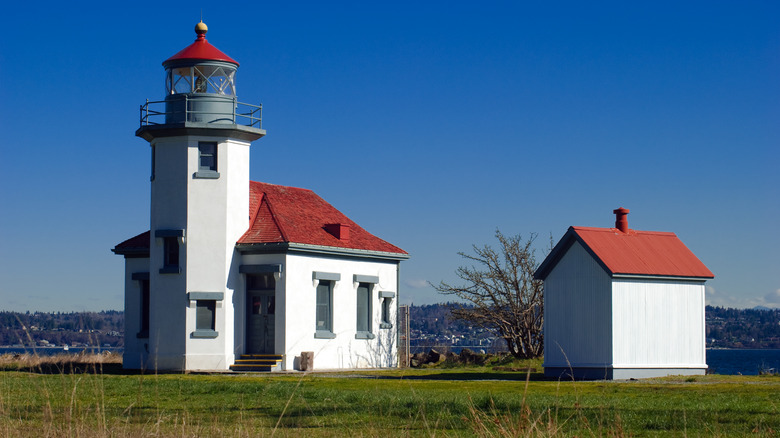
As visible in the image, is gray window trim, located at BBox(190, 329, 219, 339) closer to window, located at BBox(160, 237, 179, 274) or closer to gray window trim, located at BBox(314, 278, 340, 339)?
window, located at BBox(160, 237, 179, 274)

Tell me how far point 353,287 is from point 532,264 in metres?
7.29

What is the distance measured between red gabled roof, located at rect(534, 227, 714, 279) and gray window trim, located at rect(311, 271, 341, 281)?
7.52 metres

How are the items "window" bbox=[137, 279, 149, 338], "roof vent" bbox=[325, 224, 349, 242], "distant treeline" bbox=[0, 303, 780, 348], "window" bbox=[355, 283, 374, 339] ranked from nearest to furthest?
"distant treeline" bbox=[0, 303, 780, 348] < "window" bbox=[137, 279, 149, 338] < "roof vent" bbox=[325, 224, 349, 242] < "window" bbox=[355, 283, 374, 339]

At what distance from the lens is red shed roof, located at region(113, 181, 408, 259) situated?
3078 cm

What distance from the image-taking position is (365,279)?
33.1 meters

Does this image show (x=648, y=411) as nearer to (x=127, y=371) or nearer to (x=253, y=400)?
(x=253, y=400)

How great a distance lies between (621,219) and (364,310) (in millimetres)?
9811

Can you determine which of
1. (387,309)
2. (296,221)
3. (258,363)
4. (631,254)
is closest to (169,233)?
(296,221)

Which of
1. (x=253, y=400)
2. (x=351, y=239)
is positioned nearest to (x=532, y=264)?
(x=351, y=239)

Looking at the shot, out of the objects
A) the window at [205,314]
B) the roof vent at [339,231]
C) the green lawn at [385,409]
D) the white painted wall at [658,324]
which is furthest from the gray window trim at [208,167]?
the white painted wall at [658,324]

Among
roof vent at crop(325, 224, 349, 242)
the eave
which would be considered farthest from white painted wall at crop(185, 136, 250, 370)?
roof vent at crop(325, 224, 349, 242)

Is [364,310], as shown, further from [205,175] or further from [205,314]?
[205,175]

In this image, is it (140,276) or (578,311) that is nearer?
(578,311)

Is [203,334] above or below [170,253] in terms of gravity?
below
